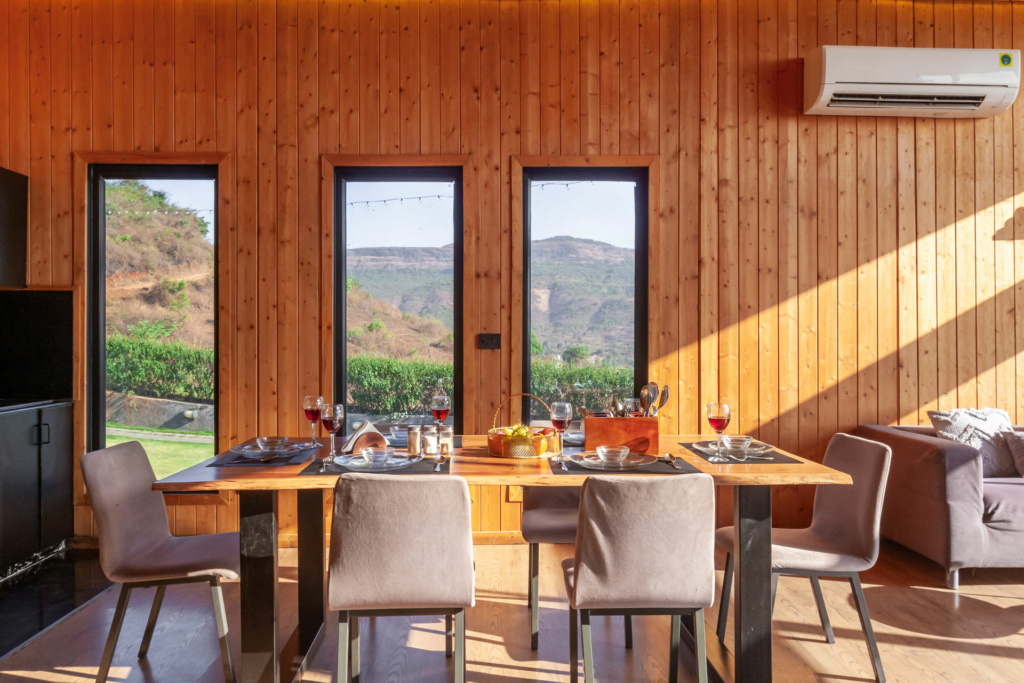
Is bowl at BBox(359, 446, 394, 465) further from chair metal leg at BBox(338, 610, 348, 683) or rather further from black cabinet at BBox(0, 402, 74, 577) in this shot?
black cabinet at BBox(0, 402, 74, 577)

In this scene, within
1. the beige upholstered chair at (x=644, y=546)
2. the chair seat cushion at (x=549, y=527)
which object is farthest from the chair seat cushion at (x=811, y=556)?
the chair seat cushion at (x=549, y=527)

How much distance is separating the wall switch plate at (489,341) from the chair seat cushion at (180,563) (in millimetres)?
1766

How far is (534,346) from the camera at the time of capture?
3748 millimetres

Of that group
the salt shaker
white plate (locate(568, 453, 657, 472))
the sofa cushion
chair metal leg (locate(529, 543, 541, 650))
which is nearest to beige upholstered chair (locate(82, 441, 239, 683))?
the salt shaker

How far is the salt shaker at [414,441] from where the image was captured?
7.20 ft

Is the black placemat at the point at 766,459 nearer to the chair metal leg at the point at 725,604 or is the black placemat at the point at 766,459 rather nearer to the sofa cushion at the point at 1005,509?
the chair metal leg at the point at 725,604

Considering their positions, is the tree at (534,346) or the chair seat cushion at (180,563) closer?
the chair seat cushion at (180,563)

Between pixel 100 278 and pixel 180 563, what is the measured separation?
2370mm

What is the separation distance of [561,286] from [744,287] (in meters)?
1.08

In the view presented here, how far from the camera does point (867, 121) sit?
366 cm

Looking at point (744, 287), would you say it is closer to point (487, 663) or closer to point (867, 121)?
point (867, 121)

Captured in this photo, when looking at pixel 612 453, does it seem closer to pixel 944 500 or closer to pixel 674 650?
pixel 674 650

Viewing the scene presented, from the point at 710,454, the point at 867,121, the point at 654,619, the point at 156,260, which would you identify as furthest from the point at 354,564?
the point at 867,121

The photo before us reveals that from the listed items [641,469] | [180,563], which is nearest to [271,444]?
[180,563]
